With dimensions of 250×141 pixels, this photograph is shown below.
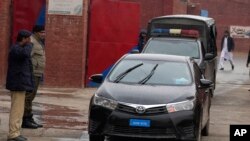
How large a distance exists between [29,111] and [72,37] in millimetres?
6935

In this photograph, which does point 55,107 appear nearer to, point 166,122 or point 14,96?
point 14,96

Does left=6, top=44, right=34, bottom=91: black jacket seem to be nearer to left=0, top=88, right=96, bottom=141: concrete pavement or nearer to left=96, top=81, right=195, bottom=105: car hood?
left=0, top=88, right=96, bottom=141: concrete pavement

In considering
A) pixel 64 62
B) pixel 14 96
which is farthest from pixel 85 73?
pixel 14 96

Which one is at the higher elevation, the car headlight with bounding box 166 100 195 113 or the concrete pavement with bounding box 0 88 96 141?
the car headlight with bounding box 166 100 195 113

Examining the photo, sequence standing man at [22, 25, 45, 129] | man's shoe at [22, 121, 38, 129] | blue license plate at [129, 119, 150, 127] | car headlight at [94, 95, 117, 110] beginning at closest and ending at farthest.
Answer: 1. blue license plate at [129, 119, 150, 127]
2. car headlight at [94, 95, 117, 110]
3. standing man at [22, 25, 45, 129]
4. man's shoe at [22, 121, 38, 129]

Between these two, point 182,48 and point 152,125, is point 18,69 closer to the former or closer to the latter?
point 152,125

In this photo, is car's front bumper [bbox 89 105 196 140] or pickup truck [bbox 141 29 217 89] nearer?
car's front bumper [bbox 89 105 196 140]

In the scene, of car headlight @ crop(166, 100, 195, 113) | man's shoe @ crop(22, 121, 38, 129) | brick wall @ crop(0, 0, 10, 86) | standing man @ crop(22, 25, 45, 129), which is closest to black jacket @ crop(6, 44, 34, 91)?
standing man @ crop(22, 25, 45, 129)

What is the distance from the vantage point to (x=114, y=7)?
59.1 ft

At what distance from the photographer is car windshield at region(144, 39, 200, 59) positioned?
1435cm

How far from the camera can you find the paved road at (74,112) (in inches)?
409

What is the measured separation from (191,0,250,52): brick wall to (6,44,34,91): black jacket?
42.1 metres

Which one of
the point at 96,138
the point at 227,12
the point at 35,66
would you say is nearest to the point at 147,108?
the point at 96,138

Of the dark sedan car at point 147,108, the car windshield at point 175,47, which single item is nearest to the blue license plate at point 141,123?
the dark sedan car at point 147,108
